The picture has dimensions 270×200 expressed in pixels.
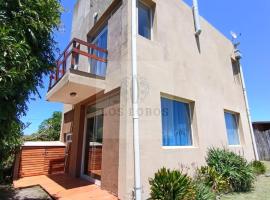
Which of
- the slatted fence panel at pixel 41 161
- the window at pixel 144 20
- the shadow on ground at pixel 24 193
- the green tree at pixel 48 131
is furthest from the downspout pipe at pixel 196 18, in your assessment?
the green tree at pixel 48 131

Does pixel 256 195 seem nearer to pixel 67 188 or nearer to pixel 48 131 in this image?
pixel 67 188

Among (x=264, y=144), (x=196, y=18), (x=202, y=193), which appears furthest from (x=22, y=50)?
(x=264, y=144)

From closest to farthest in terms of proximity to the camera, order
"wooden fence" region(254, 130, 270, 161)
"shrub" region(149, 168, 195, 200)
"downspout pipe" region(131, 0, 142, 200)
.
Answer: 1. "shrub" region(149, 168, 195, 200)
2. "downspout pipe" region(131, 0, 142, 200)
3. "wooden fence" region(254, 130, 270, 161)

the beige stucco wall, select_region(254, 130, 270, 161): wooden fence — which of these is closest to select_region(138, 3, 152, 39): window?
the beige stucco wall

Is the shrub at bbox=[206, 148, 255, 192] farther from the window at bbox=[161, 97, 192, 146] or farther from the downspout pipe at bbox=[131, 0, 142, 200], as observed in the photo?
the downspout pipe at bbox=[131, 0, 142, 200]

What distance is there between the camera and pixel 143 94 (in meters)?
6.61

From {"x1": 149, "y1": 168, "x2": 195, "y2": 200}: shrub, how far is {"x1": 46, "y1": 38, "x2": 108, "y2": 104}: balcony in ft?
13.1

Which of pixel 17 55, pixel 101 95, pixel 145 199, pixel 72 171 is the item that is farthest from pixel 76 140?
pixel 17 55

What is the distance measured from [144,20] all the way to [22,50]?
17.2 feet

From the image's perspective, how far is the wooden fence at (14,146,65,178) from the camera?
9.45 metres

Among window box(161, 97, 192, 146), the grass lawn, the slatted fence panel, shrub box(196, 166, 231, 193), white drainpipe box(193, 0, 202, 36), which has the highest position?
white drainpipe box(193, 0, 202, 36)

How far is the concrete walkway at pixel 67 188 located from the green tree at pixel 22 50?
2856 mm

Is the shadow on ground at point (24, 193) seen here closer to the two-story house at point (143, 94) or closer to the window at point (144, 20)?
the two-story house at point (143, 94)

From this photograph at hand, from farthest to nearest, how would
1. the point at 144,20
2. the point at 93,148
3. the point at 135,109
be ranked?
the point at 93,148, the point at 144,20, the point at 135,109
